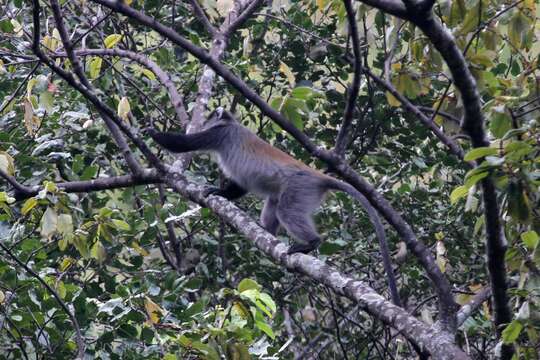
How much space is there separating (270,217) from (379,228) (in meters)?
1.44

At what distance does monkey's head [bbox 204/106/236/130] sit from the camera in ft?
22.8

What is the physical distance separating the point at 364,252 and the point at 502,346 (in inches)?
124

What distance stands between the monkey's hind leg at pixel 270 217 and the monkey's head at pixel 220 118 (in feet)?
2.96

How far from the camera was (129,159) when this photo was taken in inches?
216

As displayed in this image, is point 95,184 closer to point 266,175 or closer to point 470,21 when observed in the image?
point 266,175

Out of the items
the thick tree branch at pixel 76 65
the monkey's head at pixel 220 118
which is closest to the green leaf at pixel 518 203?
the thick tree branch at pixel 76 65

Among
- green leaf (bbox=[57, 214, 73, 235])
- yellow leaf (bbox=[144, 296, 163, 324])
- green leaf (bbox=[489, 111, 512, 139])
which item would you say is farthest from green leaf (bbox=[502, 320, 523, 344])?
green leaf (bbox=[57, 214, 73, 235])

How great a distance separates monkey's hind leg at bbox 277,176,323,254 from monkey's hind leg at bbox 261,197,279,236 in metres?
0.27

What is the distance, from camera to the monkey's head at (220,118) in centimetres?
696

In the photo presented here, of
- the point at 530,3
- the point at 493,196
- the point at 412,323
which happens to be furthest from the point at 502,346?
the point at 530,3

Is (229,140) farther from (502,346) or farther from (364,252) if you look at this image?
(502,346)

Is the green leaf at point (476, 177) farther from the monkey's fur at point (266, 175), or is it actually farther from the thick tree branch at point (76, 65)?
the monkey's fur at point (266, 175)

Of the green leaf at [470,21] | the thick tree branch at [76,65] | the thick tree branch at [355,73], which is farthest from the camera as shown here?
the thick tree branch at [76,65]

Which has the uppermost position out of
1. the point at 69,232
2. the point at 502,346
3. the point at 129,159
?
the point at 129,159
